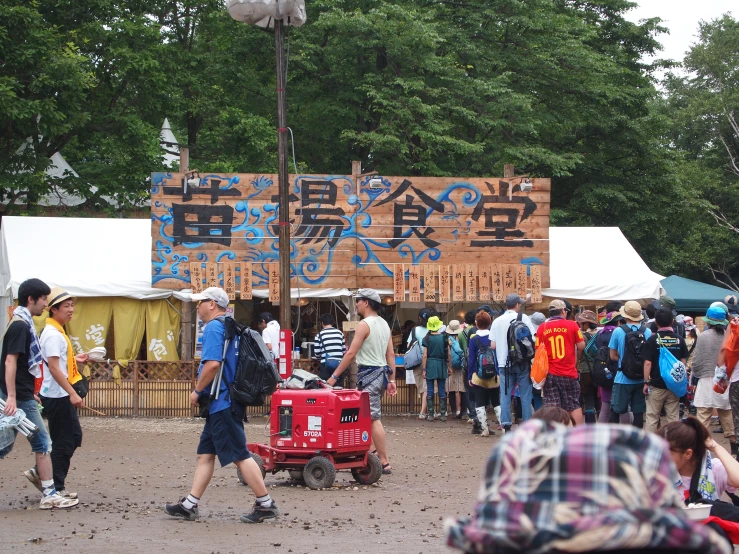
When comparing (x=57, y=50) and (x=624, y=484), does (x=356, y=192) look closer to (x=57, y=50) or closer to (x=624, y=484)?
(x=57, y=50)

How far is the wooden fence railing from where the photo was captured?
1839cm

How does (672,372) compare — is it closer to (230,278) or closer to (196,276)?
(230,278)

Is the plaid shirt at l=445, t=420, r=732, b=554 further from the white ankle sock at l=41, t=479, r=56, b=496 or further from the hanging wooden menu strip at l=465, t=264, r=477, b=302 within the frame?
the hanging wooden menu strip at l=465, t=264, r=477, b=302

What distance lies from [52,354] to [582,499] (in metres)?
6.79

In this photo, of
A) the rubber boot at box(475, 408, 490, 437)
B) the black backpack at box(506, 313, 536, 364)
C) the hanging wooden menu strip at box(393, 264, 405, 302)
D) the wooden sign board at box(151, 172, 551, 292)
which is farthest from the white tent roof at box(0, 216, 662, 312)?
the black backpack at box(506, 313, 536, 364)

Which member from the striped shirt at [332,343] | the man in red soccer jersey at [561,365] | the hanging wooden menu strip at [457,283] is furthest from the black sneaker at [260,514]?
the hanging wooden menu strip at [457,283]

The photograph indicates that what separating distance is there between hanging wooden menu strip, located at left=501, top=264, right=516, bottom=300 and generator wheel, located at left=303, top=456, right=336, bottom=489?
31.1ft

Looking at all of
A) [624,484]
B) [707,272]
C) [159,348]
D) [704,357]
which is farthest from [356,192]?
[707,272]

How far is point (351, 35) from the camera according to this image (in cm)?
2783

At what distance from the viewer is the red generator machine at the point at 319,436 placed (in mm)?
10055

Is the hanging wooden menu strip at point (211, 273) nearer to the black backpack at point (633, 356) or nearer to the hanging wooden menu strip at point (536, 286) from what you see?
the hanging wooden menu strip at point (536, 286)

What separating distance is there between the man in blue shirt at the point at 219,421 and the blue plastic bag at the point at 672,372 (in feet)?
18.8

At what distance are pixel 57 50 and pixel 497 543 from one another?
22388mm

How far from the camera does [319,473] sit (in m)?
10.1
